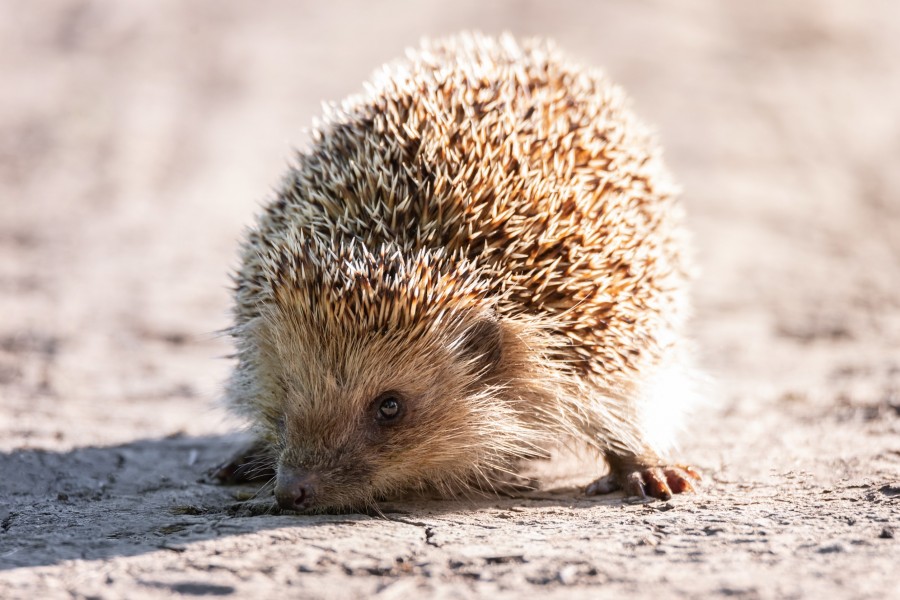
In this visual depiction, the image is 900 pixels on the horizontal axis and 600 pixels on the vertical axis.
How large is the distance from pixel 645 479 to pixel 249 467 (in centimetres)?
162

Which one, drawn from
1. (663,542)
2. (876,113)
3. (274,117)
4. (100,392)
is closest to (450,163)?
(663,542)

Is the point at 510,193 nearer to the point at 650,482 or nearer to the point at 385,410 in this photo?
the point at 385,410

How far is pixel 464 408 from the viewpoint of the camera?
12.6 ft

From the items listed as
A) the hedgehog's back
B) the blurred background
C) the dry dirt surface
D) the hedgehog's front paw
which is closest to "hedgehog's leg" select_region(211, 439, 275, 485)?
the dry dirt surface

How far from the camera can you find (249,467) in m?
4.29

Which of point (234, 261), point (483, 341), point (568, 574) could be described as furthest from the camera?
point (234, 261)

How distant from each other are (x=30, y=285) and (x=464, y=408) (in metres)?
4.08

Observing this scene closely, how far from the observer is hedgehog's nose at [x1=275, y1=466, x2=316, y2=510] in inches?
135

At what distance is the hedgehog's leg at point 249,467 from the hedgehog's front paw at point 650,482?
1301mm

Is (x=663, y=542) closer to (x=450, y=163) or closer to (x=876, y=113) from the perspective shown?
(x=450, y=163)

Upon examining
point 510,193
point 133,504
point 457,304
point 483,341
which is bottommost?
point 133,504

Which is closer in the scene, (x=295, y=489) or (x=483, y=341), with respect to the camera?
(x=295, y=489)

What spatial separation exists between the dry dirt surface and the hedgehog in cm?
23

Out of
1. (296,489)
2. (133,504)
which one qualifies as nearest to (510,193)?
(296,489)
